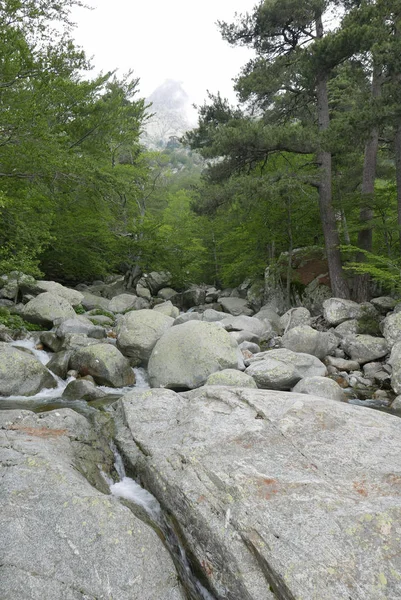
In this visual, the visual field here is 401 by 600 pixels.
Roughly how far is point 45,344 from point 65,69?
742 centimetres

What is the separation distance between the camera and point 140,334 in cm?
917

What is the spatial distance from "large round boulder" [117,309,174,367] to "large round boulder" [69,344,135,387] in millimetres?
742

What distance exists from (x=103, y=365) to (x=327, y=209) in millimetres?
9799

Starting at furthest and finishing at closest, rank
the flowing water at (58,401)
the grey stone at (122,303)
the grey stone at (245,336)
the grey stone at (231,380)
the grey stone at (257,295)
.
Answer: the grey stone at (257,295)
the grey stone at (122,303)
the grey stone at (245,336)
the grey stone at (231,380)
the flowing water at (58,401)

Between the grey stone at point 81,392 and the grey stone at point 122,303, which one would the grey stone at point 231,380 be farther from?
the grey stone at point 122,303

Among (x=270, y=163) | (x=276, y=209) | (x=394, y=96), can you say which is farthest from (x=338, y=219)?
(x=394, y=96)

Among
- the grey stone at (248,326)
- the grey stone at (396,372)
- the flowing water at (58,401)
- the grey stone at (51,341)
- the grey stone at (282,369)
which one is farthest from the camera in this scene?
the grey stone at (248,326)

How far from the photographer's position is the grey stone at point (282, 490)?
95.4 inches

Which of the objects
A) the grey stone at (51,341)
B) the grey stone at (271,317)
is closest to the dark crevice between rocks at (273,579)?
the grey stone at (51,341)

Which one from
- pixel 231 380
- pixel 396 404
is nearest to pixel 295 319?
pixel 396 404

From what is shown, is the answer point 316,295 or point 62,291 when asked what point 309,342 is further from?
point 62,291

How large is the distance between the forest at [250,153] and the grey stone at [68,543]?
243 inches

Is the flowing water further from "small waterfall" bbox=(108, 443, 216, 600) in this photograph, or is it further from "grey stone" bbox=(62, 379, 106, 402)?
"small waterfall" bbox=(108, 443, 216, 600)

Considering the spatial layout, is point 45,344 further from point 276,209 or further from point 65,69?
point 276,209
